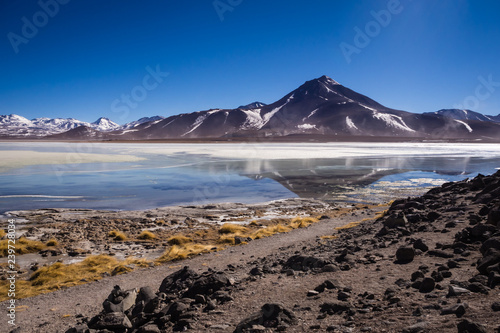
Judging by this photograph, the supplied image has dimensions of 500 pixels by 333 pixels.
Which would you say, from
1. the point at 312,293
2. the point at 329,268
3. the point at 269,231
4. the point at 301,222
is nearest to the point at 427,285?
the point at 312,293

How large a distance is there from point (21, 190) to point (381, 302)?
18340 mm

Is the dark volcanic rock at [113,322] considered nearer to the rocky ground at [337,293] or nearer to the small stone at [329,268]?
the rocky ground at [337,293]

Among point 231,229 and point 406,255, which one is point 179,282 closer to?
point 406,255

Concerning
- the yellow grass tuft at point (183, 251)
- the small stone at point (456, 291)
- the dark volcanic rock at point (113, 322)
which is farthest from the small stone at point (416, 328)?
the yellow grass tuft at point (183, 251)

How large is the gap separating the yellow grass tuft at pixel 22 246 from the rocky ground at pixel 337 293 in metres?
3.29

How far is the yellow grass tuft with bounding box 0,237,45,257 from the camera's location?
849 centimetres

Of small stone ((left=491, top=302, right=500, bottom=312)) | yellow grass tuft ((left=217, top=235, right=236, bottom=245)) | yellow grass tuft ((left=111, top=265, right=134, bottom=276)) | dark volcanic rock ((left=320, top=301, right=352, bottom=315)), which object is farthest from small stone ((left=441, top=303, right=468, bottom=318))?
yellow grass tuft ((left=217, top=235, right=236, bottom=245))

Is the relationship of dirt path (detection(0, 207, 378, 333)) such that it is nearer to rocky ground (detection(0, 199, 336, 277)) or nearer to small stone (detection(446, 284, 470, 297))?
rocky ground (detection(0, 199, 336, 277))

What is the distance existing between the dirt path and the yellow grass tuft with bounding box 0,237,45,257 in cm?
306

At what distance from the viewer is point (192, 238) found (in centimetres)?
1002

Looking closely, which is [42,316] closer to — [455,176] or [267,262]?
[267,262]

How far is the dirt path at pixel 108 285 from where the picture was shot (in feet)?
17.0

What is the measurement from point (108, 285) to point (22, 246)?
12.8ft

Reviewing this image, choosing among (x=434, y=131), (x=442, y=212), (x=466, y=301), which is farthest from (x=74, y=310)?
(x=434, y=131)
